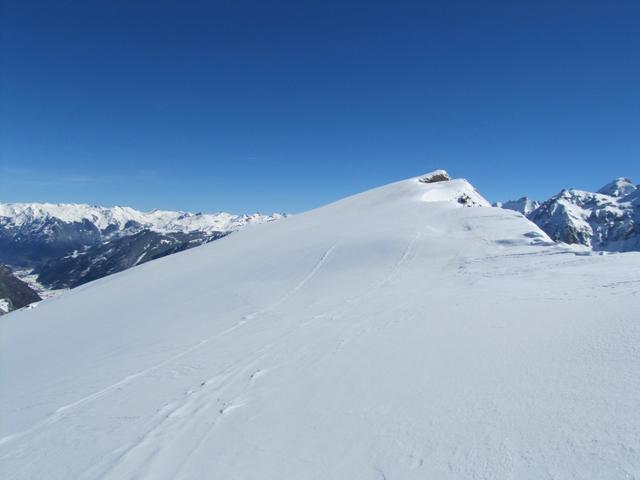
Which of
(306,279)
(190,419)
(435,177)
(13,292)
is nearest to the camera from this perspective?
(190,419)

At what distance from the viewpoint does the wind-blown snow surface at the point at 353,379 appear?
16.1ft

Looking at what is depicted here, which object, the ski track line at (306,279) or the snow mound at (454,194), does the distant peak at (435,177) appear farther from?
the ski track line at (306,279)

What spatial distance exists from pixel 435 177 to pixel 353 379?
40.1 m

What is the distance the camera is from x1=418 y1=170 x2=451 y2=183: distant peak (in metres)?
43.2

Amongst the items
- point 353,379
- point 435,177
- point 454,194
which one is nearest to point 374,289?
point 353,379

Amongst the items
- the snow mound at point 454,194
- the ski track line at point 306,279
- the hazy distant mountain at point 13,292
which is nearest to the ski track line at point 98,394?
the ski track line at point 306,279

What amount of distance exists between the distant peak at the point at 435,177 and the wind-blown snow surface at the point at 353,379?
2724 cm

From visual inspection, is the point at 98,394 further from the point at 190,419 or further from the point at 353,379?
the point at 353,379

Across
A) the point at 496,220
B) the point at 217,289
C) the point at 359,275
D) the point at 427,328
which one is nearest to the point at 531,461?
the point at 427,328

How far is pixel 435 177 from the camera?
43969 mm

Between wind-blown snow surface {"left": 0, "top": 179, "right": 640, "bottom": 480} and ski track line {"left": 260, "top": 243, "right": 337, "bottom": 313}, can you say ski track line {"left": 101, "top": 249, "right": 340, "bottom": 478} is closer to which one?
wind-blown snow surface {"left": 0, "top": 179, "right": 640, "bottom": 480}

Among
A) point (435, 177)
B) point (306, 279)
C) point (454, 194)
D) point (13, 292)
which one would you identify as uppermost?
point (435, 177)

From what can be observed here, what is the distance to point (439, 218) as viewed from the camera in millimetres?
25312

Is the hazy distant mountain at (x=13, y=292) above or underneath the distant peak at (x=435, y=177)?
underneath
